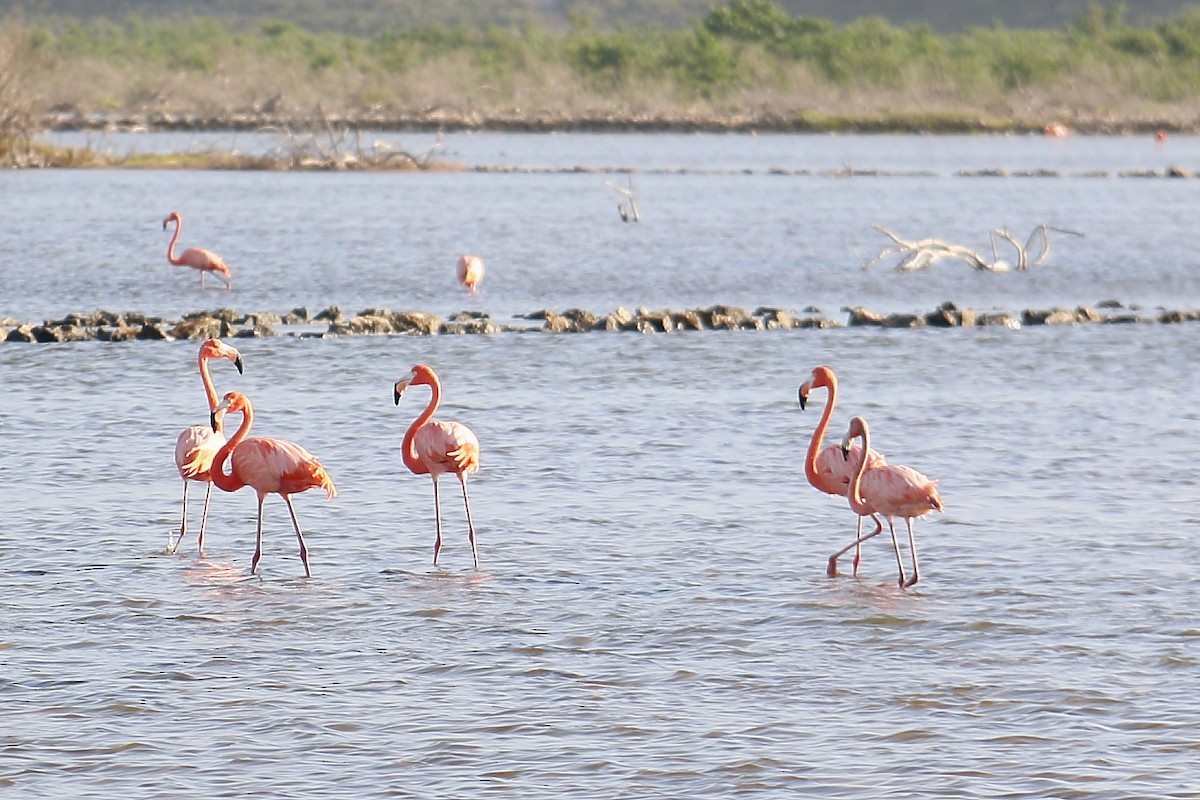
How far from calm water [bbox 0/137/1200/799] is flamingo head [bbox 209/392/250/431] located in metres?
0.75

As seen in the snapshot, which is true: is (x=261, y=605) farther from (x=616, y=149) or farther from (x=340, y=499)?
(x=616, y=149)

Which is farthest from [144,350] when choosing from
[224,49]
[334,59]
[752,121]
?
[224,49]

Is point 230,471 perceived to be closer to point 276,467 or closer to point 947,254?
point 276,467

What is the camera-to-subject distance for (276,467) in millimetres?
10344

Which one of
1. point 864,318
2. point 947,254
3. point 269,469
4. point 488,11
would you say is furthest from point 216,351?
point 488,11

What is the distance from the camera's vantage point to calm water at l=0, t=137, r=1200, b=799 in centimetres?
734

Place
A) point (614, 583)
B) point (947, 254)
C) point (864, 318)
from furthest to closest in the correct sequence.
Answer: point (947, 254) → point (864, 318) → point (614, 583)

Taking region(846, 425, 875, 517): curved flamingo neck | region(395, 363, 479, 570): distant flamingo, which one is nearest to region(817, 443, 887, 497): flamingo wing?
region(846, 425, 875, 517): curved flamingo neck

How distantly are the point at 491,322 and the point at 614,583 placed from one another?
38.2 feet

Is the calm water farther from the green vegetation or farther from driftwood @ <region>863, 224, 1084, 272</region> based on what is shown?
→ the green vegetation

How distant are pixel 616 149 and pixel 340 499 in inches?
2232

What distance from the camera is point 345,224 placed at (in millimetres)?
36750

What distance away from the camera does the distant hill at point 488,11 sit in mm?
162500

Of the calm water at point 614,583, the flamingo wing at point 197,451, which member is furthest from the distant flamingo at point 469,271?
the flamingo wing at point 197,451
